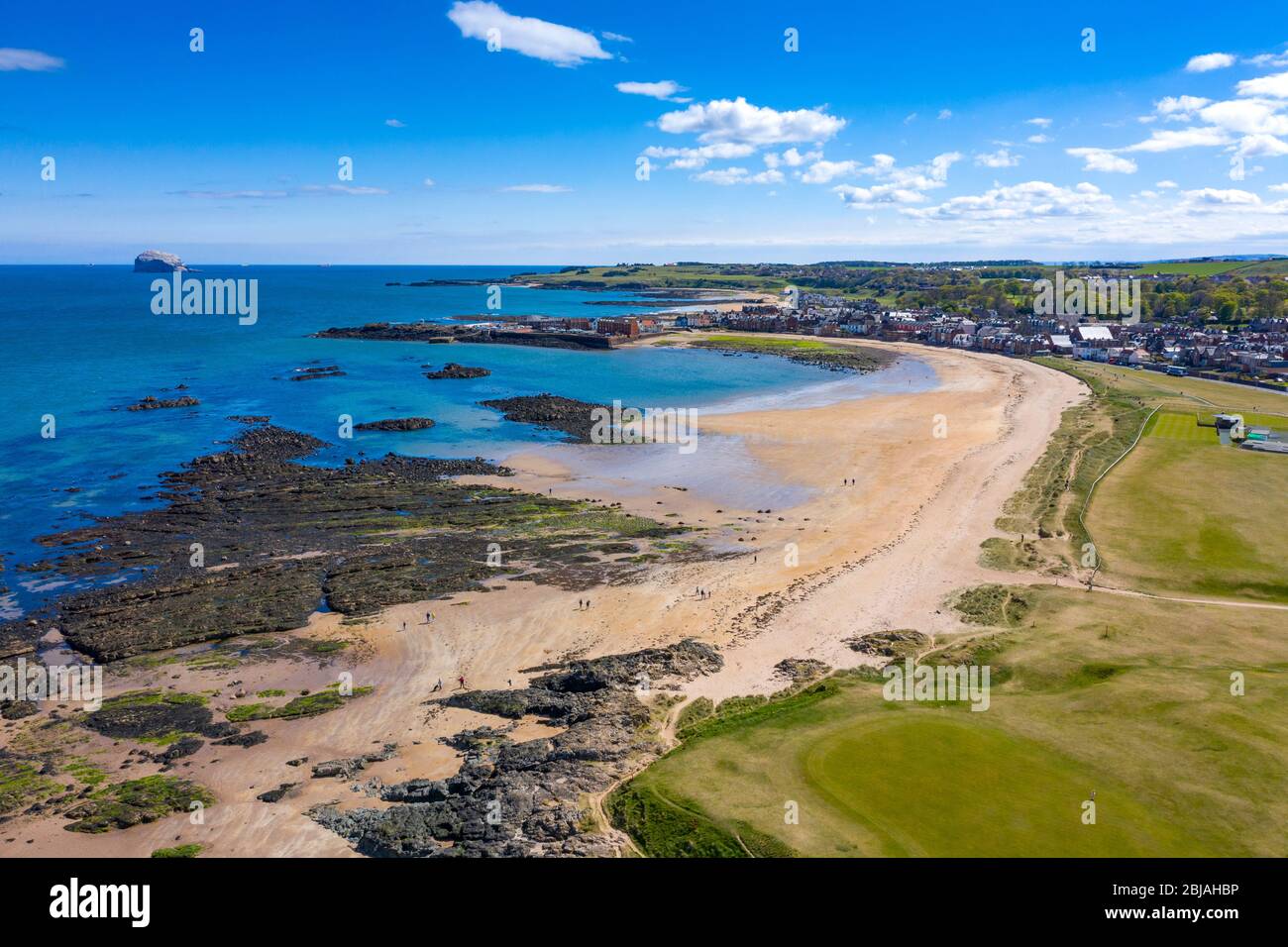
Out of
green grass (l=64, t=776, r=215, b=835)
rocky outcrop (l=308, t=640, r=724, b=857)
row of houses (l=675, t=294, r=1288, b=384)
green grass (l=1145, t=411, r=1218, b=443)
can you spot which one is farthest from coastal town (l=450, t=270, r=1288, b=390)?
green grass (l=64, t=776, r=215, b=835)

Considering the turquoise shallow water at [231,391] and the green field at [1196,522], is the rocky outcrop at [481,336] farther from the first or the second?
the green field at [1196,522]

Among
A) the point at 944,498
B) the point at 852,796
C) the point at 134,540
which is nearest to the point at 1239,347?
the point at 944,498

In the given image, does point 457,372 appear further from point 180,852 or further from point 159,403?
point 180,852

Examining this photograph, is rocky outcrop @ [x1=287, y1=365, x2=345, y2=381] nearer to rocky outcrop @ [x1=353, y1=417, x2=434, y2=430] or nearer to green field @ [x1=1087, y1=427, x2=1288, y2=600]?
rocky outcrop @ [x1=353, y1=417, x2=434, y2=430]

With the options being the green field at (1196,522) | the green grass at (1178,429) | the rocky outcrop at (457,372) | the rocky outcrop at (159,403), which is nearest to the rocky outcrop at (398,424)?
the rocky outcrop at (159,403)

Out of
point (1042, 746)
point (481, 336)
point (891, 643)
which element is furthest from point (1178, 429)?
point (481, 336)
